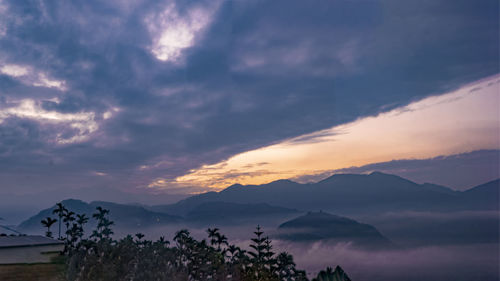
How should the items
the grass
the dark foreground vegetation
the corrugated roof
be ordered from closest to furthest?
1. the dark foreground vegetation
2. the grass
3. the corrugated roof

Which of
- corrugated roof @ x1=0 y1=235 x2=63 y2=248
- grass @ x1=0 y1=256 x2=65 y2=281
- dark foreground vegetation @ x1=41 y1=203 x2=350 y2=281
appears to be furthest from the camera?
corrugated roof @ x1=0 y1=235 x2=63 y2=248

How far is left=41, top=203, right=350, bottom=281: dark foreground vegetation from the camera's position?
25.9 m

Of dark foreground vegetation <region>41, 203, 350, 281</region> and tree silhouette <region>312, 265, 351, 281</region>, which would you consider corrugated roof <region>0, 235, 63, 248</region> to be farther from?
tree silhouette <region>312, 265, 351, 281</region>

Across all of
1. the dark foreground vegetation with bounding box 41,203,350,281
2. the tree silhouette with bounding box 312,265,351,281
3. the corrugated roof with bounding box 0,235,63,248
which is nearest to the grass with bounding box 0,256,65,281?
the dark foreground vegetation with bounding box 41,203,350,281

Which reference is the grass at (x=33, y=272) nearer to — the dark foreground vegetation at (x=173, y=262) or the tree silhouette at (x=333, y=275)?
the dark foreground vegetation at (x=173, y=262)

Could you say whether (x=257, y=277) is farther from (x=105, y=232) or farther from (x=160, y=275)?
(x=105, y=232)

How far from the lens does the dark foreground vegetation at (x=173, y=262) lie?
25.9 metres

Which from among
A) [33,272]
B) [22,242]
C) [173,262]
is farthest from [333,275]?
[22,242]

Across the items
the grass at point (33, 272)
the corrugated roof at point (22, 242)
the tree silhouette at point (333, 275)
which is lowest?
the grass at point (33, 272)

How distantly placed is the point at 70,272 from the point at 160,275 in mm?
7960

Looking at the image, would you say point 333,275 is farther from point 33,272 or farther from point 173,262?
point 33,272

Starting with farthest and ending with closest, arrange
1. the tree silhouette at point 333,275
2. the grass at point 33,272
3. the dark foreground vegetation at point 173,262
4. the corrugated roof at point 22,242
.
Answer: the corrugated roof at point 22,242 → the grass at point 33,272 → the dark foreground vegetation at point 173,262 → the tree silhouette at point 333,275

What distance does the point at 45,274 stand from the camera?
33.7m

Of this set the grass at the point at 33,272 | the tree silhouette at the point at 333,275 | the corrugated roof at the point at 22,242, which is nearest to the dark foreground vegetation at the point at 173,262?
the tree silhouette at the point at 333,275
